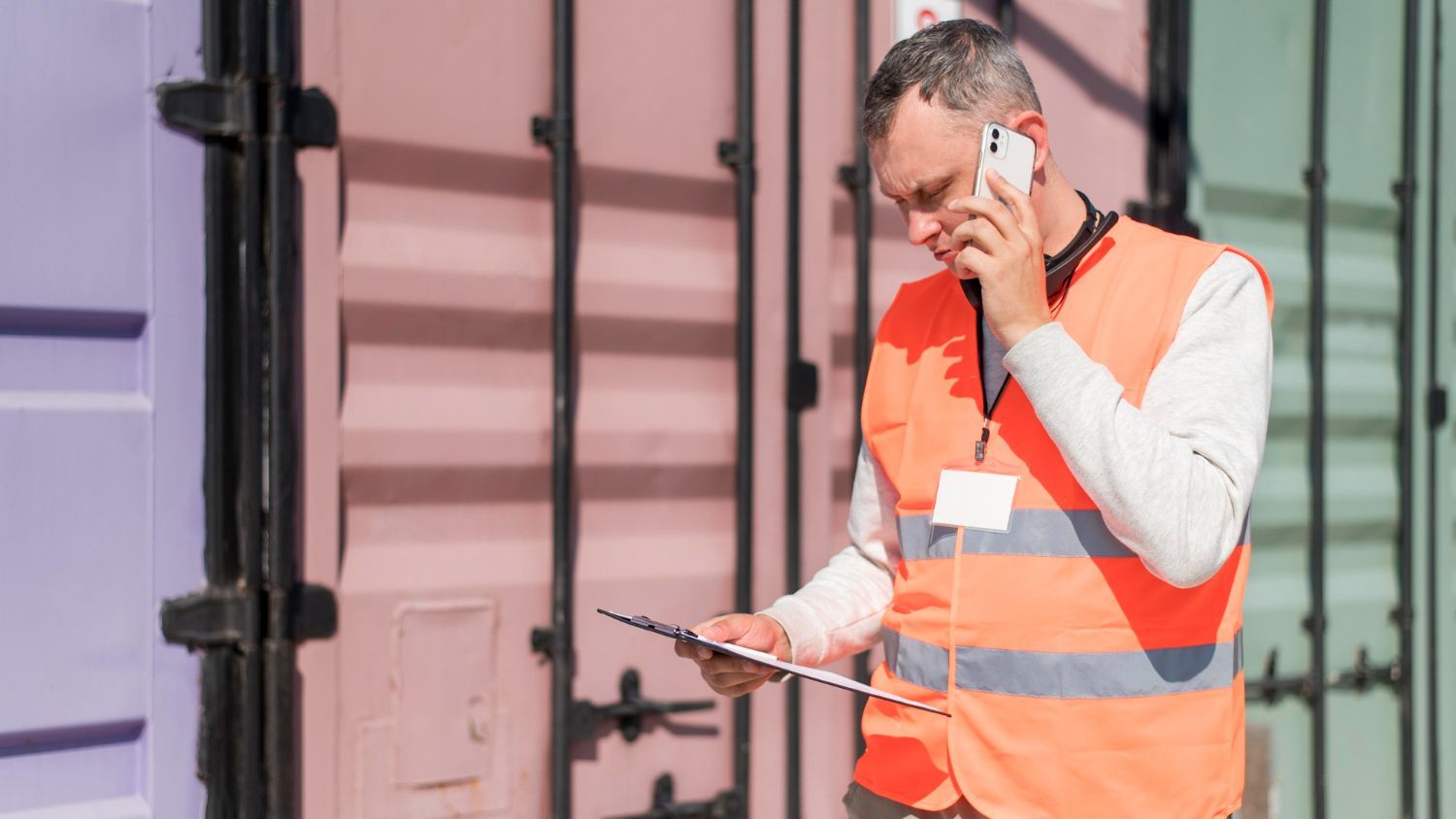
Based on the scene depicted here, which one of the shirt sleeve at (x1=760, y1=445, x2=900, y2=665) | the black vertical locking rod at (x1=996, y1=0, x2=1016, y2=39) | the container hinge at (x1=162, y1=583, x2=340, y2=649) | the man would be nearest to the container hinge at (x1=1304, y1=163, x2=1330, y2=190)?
the black vertical locking rod at (x1=996, y1=0, x2=1016, y2=39)

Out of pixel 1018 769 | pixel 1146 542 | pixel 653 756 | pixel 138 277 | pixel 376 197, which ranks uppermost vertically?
pixel 376 197

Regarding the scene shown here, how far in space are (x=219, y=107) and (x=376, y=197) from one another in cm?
29

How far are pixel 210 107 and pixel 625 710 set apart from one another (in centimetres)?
130

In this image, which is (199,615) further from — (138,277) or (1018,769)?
(1018,769)

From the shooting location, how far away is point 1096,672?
1.44 meters

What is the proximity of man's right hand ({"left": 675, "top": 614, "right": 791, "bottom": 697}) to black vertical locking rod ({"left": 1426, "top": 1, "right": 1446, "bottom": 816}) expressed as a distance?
2.69 m

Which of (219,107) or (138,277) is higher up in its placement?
(219,107)

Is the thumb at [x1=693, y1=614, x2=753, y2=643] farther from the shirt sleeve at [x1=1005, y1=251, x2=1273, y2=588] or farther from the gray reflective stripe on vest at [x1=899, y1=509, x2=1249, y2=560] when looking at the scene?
the shirt sleeve at [x1=1005, y1=251, x2=1273, y2=588]

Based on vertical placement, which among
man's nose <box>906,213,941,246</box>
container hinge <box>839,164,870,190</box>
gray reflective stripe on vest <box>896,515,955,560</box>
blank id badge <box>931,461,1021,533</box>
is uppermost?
container hinge <box>839,164,870,190</box>

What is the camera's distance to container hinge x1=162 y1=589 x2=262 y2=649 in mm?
2068

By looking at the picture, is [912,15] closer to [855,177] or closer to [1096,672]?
[855,177]

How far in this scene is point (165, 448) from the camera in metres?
2.07

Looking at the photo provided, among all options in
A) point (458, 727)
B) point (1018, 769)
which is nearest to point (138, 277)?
point (458, 727)

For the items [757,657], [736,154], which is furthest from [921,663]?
[736,154]
